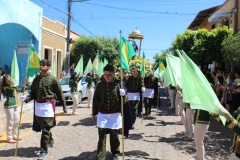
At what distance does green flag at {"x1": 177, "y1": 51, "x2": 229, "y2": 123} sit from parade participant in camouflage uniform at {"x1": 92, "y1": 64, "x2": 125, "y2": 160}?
4.76 ft

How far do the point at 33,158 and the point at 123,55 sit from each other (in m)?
2.86

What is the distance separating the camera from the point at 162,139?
23.4ft

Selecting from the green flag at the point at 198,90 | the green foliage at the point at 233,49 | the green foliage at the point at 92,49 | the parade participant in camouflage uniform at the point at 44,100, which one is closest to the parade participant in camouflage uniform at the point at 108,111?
the parade participant in camouflage uniform at the point at 44,100

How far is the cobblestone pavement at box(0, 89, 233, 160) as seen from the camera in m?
5.67

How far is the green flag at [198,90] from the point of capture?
A: 3.18 metres

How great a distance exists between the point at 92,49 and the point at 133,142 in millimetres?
21871

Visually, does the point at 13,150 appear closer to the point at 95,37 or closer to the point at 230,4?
the point at 230,4

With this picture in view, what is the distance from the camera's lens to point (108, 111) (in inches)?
203

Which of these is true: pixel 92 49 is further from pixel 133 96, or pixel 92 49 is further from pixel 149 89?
pixel 133 96

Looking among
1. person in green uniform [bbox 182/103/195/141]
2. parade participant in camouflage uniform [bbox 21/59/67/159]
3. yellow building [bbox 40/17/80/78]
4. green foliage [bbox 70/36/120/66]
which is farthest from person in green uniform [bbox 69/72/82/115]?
green foliage [bbox 70/36/120/66]

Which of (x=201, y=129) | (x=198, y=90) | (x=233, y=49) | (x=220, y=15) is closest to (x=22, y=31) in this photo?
(x=220, y=15)

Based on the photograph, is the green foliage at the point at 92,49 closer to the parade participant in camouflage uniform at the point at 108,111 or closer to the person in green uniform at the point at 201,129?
the parade participant in camouflage uniform at the point at 108,111

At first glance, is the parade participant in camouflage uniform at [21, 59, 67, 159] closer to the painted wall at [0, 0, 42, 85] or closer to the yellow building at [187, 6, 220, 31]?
the painted wall at [0, 0, 42, 85]

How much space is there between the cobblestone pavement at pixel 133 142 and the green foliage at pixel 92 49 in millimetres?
18904
